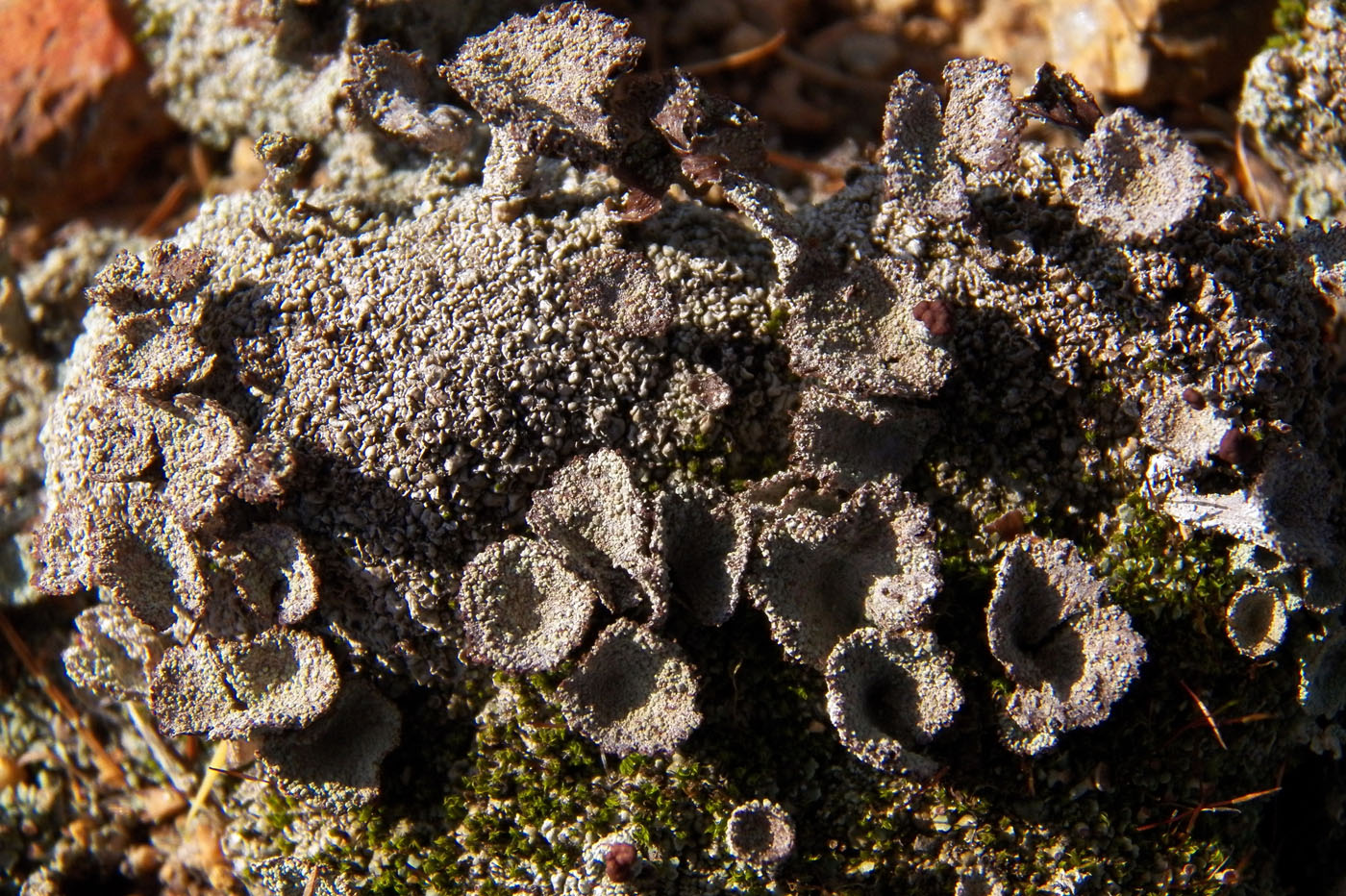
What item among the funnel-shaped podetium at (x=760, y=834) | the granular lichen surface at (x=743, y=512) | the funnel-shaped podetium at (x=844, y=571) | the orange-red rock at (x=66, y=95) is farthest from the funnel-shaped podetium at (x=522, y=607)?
the orange-red rock at (x=66, y=95)

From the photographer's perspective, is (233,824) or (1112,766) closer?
(1112,766)

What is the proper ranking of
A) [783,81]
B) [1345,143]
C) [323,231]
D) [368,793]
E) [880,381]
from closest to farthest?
[880,381] → [368,793] → [323,231] → [1345,143] → [783,81]

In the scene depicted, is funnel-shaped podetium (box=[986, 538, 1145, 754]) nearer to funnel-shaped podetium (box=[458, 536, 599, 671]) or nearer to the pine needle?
funnel-shaped podetium (box=[458, 536, 599, 671])

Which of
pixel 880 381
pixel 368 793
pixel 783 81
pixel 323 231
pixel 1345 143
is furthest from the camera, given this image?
pixel 783 81

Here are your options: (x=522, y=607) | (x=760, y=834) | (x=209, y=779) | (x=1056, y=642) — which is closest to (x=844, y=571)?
(x=1056, y=642)

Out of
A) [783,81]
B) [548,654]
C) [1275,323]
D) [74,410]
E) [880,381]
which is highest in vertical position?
[74,410]

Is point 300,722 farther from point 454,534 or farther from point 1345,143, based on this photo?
point 1345,143

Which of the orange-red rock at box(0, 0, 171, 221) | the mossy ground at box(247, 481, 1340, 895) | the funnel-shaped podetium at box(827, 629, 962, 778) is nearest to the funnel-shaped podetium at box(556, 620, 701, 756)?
the mossy ground at box(247, 481, 1340, 895)

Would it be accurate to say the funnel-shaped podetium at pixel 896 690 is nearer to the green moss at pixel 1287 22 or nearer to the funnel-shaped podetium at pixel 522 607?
the funnel-shaped podetium at pixel 522 607

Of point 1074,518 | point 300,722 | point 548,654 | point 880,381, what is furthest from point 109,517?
point 1074,518
